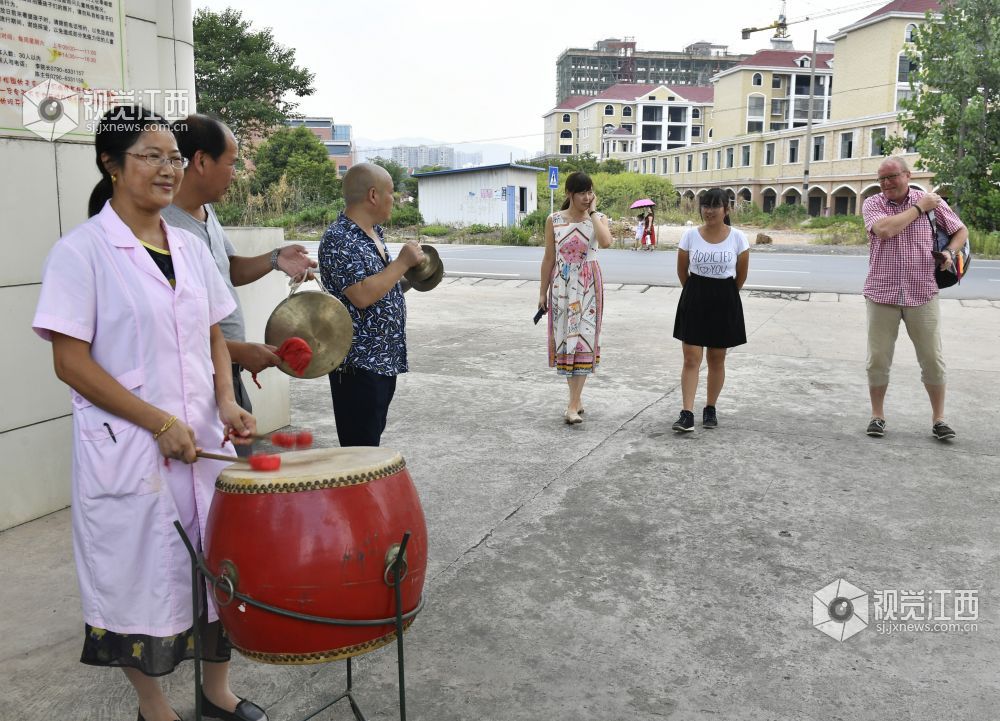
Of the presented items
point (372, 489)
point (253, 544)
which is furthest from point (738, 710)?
point (253, 544)

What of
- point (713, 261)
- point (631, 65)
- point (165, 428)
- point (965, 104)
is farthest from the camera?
point (631, 65)

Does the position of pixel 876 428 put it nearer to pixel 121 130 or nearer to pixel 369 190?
pixel 369 190

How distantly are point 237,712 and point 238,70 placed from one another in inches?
1516

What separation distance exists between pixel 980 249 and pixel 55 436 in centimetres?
2304

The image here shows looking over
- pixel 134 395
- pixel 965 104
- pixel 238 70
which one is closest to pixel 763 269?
pixel 965 104

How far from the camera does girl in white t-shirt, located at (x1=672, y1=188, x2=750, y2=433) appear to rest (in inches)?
218

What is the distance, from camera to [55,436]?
13.1ft

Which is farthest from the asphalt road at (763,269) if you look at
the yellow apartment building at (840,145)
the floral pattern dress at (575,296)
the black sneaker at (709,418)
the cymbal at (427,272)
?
the yellow apartment building at (840,145)

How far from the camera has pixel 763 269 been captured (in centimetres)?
1814

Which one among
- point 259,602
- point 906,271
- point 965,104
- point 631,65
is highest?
point 631,65

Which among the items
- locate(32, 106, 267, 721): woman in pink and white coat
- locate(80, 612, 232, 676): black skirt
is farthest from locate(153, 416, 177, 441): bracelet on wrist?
locate(80, 612, 232, 676): black skirt

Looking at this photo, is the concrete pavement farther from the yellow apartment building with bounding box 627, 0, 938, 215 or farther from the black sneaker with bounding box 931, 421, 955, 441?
the yellow apartment building with bounding box 627, 0, 938, 215

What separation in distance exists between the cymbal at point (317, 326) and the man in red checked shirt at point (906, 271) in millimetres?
3763

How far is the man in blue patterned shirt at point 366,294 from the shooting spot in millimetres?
3205
